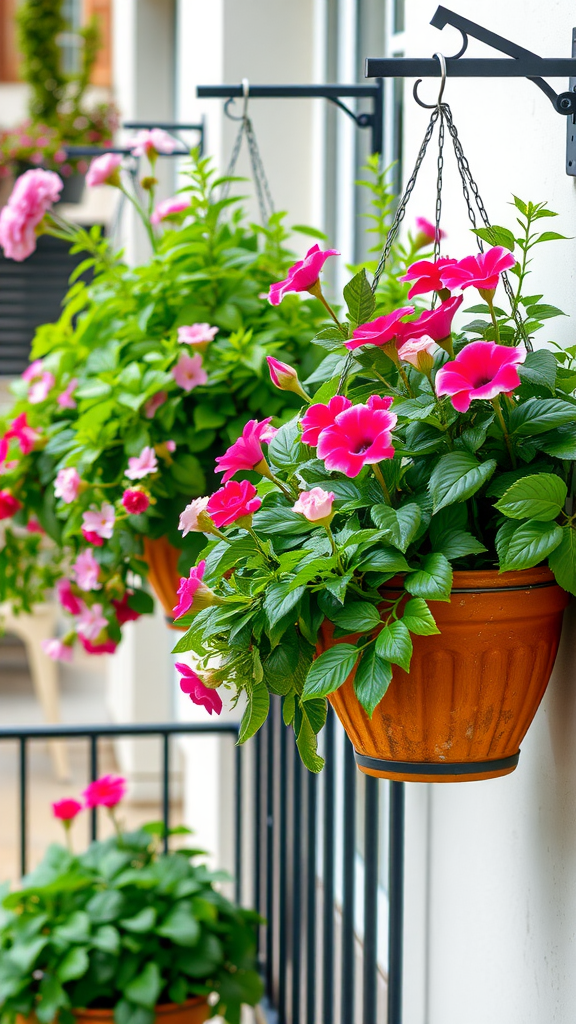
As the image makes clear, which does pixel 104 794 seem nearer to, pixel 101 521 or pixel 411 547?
pixel 101 521

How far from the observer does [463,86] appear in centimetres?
105

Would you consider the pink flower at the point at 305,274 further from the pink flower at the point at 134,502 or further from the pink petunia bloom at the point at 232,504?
the pink flower at the point at 134,502

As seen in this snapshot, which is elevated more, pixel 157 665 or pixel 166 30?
pixel 166 30

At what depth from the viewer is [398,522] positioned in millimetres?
658

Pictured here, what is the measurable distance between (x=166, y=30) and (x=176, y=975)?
3.30 m

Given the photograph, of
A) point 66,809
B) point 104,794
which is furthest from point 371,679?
point 66,809

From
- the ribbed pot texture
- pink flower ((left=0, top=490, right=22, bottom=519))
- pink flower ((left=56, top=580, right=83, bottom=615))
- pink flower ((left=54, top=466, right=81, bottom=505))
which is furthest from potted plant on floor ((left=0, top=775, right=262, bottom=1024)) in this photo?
pink flower ((left=54, top=466, right=81, bottom=505))

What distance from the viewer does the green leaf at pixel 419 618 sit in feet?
2.10

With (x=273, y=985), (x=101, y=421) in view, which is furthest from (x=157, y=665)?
(x=101, y=421)

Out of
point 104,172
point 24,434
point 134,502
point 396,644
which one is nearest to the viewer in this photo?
point 396,644

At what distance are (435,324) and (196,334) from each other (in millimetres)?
483

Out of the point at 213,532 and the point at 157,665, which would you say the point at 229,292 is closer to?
the point at 213,532

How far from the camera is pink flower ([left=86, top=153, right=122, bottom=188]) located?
1.44m

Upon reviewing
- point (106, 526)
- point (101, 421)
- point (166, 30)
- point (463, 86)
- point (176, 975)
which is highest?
point (166, 30)
